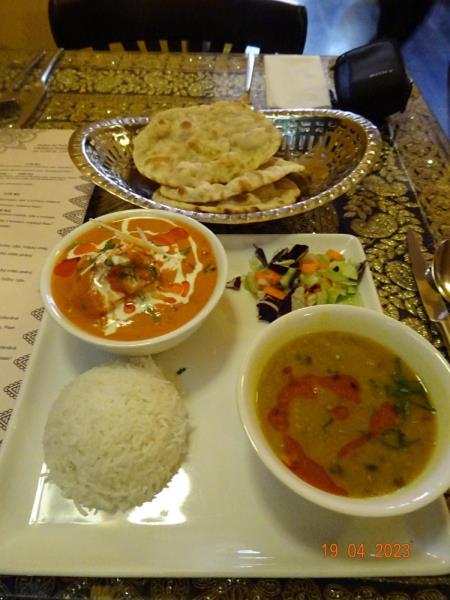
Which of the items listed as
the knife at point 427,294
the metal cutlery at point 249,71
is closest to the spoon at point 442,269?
the knife at point 427,294

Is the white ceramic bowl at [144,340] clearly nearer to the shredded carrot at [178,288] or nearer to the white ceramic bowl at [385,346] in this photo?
the shredded carrot at [178,288]

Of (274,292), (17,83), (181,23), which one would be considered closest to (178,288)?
(274,292)

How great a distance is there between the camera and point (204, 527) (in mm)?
1125

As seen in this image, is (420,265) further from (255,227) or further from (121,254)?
(121,254)

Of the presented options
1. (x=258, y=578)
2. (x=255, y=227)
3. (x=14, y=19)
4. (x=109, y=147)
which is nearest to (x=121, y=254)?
(x=255, y=227)

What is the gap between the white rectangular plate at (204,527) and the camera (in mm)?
1048

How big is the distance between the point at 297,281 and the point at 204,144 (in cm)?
85

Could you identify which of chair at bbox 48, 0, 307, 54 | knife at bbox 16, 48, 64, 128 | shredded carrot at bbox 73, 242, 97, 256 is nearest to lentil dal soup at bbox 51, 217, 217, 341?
shredded carrot at bbox 73, 242, 97, 256

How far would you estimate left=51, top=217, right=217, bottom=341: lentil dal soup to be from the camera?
1359mm

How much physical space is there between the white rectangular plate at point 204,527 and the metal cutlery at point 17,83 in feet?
5.94

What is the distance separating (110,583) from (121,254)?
2.94 ft

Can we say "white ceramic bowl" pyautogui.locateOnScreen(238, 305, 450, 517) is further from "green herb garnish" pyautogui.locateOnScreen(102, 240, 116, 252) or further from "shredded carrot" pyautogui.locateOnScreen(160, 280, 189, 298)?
"green herb garnish" pyautogui.locateOnScreen(102, 240, 116, 252)

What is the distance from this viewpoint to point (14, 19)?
12.5ft

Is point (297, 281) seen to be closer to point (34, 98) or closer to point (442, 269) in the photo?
point (442, 269)
